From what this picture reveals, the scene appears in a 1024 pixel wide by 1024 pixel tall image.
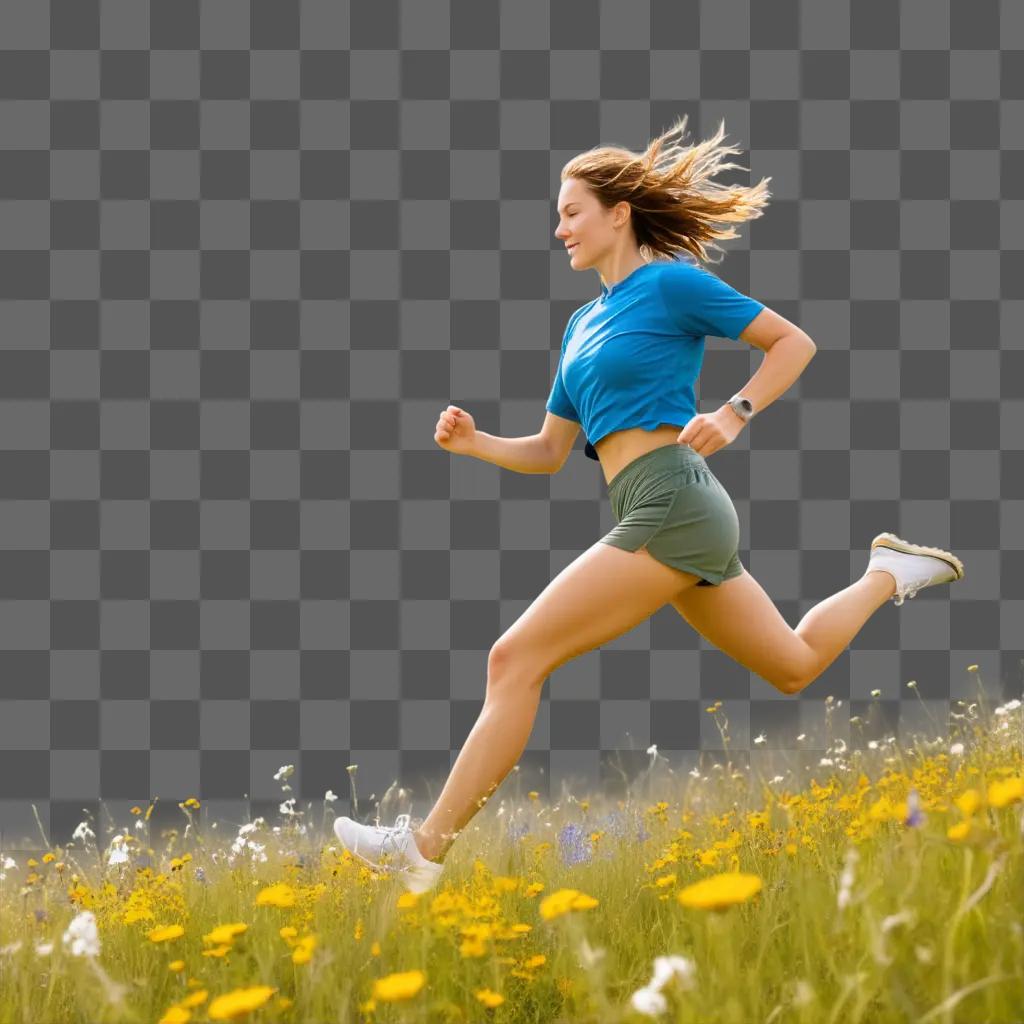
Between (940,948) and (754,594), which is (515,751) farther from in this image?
(940,948)

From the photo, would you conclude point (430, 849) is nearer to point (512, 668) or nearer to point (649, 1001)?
point (512, 668)

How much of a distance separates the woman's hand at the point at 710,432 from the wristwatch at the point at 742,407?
0.16ft

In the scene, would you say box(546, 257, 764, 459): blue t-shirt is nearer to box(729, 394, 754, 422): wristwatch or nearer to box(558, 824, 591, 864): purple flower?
box(729, 394, 754, 422): wristwatch

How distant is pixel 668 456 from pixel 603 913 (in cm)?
144

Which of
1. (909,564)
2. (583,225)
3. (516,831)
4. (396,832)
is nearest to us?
(396,832)

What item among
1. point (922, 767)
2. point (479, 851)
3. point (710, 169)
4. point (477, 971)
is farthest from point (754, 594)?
point (477, 971)

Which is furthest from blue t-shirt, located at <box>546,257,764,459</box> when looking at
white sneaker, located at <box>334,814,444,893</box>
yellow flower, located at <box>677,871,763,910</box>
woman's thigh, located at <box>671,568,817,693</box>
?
yellow flower, located at <box>677,871,763,910</box>

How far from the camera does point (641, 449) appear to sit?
12.6ft

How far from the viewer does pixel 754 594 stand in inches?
162

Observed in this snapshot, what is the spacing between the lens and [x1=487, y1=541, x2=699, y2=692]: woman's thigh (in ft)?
11.9

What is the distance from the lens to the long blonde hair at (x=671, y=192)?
13.7 feet

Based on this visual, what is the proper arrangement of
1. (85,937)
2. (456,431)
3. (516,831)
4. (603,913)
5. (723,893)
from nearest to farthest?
(723,893) < (85,937) < (603,913) < (516,831) < (456,431)

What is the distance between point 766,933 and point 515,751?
4.19ft

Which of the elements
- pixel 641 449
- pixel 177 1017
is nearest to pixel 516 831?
pixel 641 449
